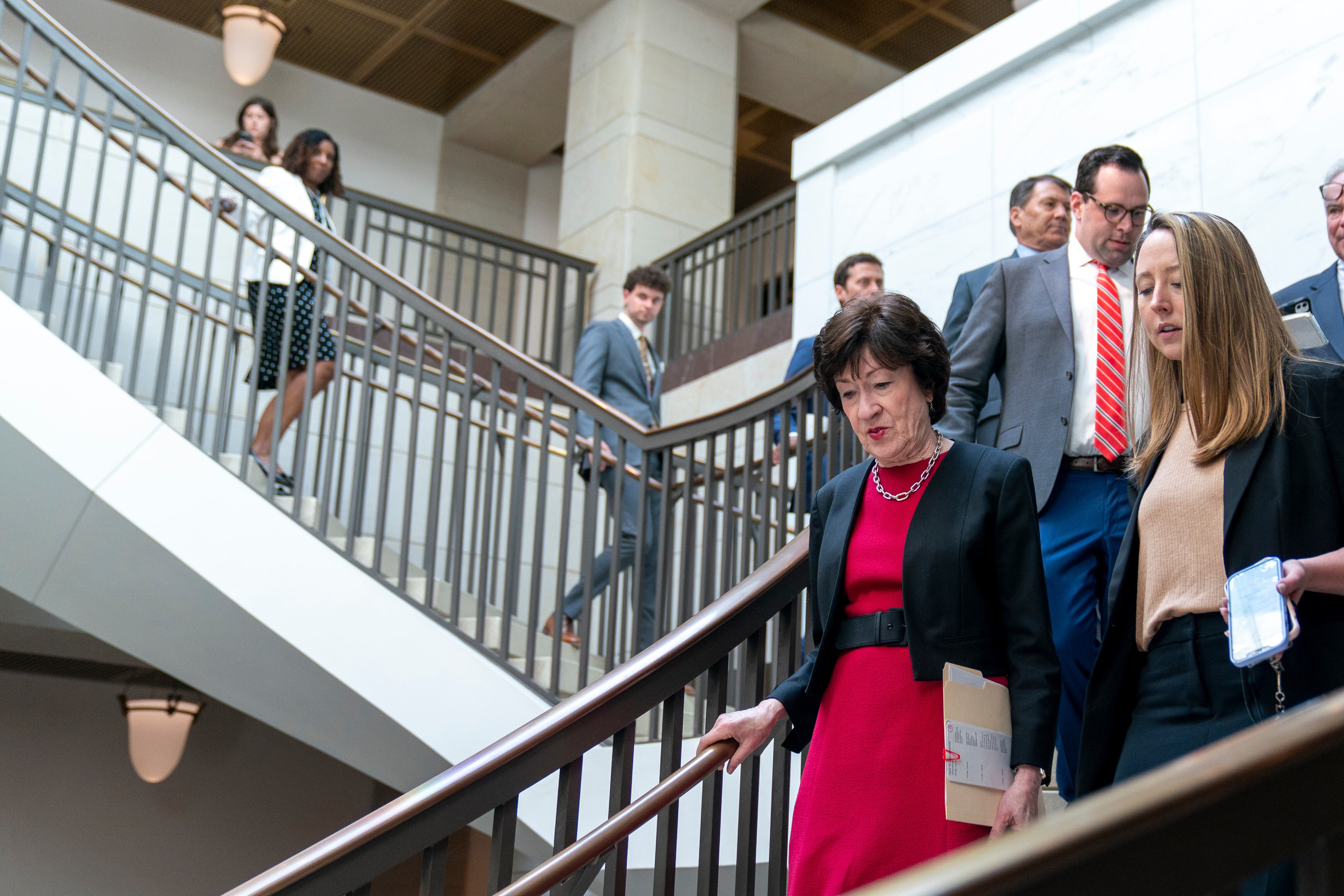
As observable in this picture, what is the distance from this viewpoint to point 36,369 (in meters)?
4.00

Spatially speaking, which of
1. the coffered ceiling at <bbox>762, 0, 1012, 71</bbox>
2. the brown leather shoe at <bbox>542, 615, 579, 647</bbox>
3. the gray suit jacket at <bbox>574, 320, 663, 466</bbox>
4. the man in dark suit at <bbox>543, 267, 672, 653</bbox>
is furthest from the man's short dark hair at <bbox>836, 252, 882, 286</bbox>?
the coffered ceiling at <bbox>762, 0, 1012, 71</bbox>

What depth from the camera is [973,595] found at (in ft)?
5.94

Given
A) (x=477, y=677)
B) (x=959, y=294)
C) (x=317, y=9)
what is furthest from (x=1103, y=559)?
(x=317, y=9)

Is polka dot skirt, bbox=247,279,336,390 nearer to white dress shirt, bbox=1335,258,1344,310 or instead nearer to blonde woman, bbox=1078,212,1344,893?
white dress shirt, bbox=1335,258,1344,310

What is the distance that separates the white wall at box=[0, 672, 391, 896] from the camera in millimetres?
7066

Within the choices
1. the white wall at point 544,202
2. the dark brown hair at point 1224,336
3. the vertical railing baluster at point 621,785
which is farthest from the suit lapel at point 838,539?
the white wall at point 544,202

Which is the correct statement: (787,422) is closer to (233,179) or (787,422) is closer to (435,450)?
(435,450)

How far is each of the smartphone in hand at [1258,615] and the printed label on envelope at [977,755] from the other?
0.35 m

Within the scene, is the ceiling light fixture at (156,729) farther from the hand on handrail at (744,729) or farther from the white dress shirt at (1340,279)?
the white dress shirt at (1340,279)

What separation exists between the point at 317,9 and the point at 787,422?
7813 mm

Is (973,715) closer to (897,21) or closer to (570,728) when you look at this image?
(570,728)

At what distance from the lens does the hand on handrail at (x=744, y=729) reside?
1.92 meters

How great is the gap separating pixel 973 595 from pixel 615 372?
348cm

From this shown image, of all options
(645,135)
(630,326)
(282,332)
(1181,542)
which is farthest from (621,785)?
(645,135)
